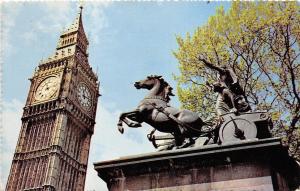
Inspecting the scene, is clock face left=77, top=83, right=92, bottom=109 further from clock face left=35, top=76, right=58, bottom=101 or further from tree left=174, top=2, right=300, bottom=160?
tree left=174, top=2, right=300, bottom=160

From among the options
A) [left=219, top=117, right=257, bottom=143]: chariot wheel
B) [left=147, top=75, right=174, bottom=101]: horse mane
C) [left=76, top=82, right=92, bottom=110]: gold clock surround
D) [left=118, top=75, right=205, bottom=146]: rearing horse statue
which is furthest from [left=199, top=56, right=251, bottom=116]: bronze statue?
[left=76, top=82, right=92, bottom=110]: gold clock surround

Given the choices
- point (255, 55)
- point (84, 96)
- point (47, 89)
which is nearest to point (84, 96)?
point (84, 96)

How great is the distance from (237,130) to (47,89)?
70591mm

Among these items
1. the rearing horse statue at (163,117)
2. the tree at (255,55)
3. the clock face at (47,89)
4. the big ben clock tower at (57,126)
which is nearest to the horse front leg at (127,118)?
the rearing horse statue at (163,117)

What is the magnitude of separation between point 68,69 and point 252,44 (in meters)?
61.3

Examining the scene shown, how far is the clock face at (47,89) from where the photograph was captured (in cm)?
7489

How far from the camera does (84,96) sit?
7881 cm

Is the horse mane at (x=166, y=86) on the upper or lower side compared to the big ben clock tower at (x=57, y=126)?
lower

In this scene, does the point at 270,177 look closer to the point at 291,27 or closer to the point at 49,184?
the point at 291,27

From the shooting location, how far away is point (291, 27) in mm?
17312

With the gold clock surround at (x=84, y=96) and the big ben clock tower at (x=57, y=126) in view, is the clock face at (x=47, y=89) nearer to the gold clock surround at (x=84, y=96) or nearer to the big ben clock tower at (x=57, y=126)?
the big ben clock tower at (x=57, y=126)

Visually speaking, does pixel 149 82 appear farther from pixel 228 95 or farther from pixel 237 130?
pixel 237 130

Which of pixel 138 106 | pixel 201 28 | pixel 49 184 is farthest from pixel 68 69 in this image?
pixel 138 106

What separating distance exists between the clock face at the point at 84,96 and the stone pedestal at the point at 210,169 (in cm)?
6941
